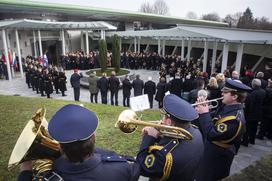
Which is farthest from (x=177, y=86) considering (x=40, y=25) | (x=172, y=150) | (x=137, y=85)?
(x=40, y=25)

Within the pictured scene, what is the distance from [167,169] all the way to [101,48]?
1606 cm

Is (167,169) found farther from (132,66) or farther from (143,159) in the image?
(132,66)

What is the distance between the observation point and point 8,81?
57.7 feet

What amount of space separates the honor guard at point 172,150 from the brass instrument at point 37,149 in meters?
0.88

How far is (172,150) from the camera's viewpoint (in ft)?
7.75

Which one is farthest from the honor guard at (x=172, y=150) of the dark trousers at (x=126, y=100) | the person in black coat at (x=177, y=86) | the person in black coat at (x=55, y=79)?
the person in black coat at (x=55, y=79)

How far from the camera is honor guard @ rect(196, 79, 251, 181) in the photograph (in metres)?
3.27

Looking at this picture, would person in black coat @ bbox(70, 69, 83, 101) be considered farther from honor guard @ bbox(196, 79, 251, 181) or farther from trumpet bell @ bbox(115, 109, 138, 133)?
trumpet bell @ bbox(115, 109, 138, 133)

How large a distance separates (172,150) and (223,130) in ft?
4.06

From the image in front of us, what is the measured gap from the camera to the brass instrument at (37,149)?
5.89ft

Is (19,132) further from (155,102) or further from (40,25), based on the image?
(40,25)

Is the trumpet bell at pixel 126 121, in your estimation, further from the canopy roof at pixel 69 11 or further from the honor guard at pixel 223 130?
the canopy roof at pixel 69 11

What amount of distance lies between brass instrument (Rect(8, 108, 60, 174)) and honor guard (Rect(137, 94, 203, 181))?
0.88 metres

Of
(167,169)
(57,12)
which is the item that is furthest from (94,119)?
(57,12)
